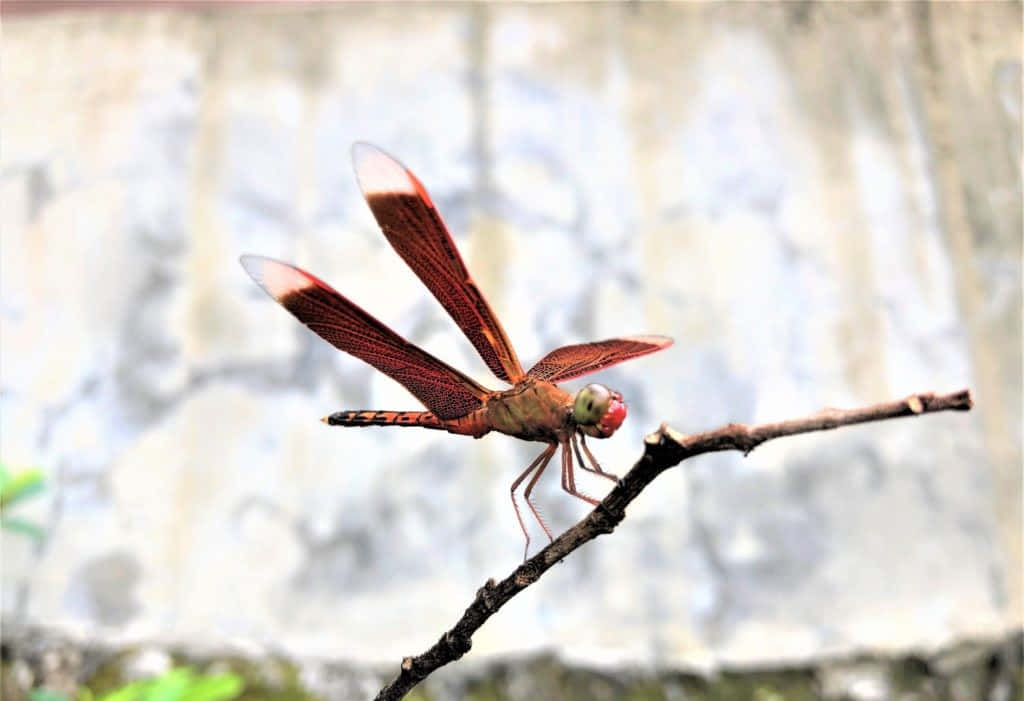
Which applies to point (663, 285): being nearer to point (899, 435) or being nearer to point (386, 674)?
point (899, 435)

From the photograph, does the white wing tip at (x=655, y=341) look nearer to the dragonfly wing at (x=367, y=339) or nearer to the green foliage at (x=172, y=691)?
the dragonfly wing at (x=367, y=339)

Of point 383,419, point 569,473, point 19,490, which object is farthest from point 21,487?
point 569,473

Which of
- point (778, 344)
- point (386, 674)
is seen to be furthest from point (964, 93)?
point (386, 674)

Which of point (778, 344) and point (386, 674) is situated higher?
point (778, 344)

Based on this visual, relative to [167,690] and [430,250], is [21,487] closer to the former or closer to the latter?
[167,690]

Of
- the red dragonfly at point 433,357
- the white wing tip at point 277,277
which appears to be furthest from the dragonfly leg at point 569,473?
the white wing tip at point 277,277

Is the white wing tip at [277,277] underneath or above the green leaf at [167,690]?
above

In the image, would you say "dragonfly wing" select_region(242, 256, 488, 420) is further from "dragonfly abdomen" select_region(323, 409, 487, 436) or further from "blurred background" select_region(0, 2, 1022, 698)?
"blurred background" select_region(0, 2, 1022, 698)
